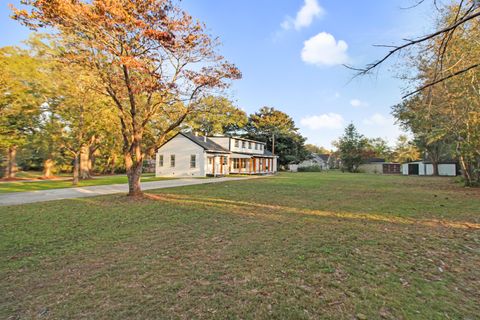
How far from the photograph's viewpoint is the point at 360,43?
3.38m

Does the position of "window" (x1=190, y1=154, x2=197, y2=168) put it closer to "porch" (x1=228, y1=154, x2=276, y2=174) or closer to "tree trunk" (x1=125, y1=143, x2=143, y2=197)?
"porch" (x1=228, y1=154, x2=276, y2=174)

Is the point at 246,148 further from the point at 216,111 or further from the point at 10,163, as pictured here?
the point at 10,163

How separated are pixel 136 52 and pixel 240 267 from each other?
8947 mm

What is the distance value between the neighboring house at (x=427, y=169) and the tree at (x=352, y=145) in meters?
6.45

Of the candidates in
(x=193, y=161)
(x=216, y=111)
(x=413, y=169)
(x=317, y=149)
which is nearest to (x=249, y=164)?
(x=193, y=161)

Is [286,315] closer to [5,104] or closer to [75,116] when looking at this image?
[75,116]

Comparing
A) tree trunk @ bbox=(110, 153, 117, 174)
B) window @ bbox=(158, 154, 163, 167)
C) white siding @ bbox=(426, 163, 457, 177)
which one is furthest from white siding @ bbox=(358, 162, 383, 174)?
tree trunk @ bbox=(110, 153, 117, 174)

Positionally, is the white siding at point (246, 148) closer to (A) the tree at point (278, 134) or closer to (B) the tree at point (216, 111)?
(A) the tree at point (278, 134)

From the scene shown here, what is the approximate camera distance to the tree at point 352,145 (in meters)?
40.2

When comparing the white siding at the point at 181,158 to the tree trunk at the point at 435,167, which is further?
the tree trunk at the point at 435,167

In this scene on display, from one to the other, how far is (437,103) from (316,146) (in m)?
82.9

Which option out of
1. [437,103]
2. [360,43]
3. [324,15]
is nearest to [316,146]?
[437,103]

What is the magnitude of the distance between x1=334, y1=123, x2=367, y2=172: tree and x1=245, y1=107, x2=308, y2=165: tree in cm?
687

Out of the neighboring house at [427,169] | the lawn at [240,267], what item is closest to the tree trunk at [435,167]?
the neighboring house at [427,169]
